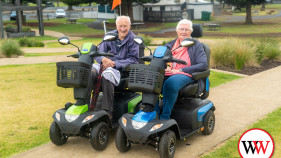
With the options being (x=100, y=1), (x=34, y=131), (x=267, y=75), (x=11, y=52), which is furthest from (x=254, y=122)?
(x=100, y=1)

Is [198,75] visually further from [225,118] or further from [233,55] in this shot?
[233,55]

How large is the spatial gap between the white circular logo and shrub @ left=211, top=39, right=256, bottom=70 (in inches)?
273

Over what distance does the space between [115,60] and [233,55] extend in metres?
5.66

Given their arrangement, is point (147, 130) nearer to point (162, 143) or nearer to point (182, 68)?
point (162, 143)

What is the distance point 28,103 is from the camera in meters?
6.37

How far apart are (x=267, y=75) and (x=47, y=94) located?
5.36 m

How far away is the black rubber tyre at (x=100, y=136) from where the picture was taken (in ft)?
13.4

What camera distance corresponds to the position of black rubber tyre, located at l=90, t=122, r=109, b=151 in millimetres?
4094

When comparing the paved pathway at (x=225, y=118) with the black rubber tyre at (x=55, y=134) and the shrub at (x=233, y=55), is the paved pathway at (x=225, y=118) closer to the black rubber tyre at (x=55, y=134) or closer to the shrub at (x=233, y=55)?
the black rubber tyre at (x=55, y=134)

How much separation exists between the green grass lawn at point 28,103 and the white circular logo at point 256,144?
8.87 ft

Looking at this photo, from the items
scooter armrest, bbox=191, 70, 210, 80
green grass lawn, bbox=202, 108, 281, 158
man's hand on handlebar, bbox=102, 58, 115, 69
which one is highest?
man's hand on handlebar, bbox=102, 58, 115, 69

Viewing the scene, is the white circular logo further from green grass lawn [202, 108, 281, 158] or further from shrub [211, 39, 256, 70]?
shrub [211, 39, 256, 70]

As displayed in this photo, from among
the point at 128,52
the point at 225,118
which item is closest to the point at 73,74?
the point at 128,52

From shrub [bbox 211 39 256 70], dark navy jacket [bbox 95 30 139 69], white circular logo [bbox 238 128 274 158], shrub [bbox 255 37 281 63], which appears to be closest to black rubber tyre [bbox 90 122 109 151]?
dark navy jacket [bbox 95 30 139 69]
